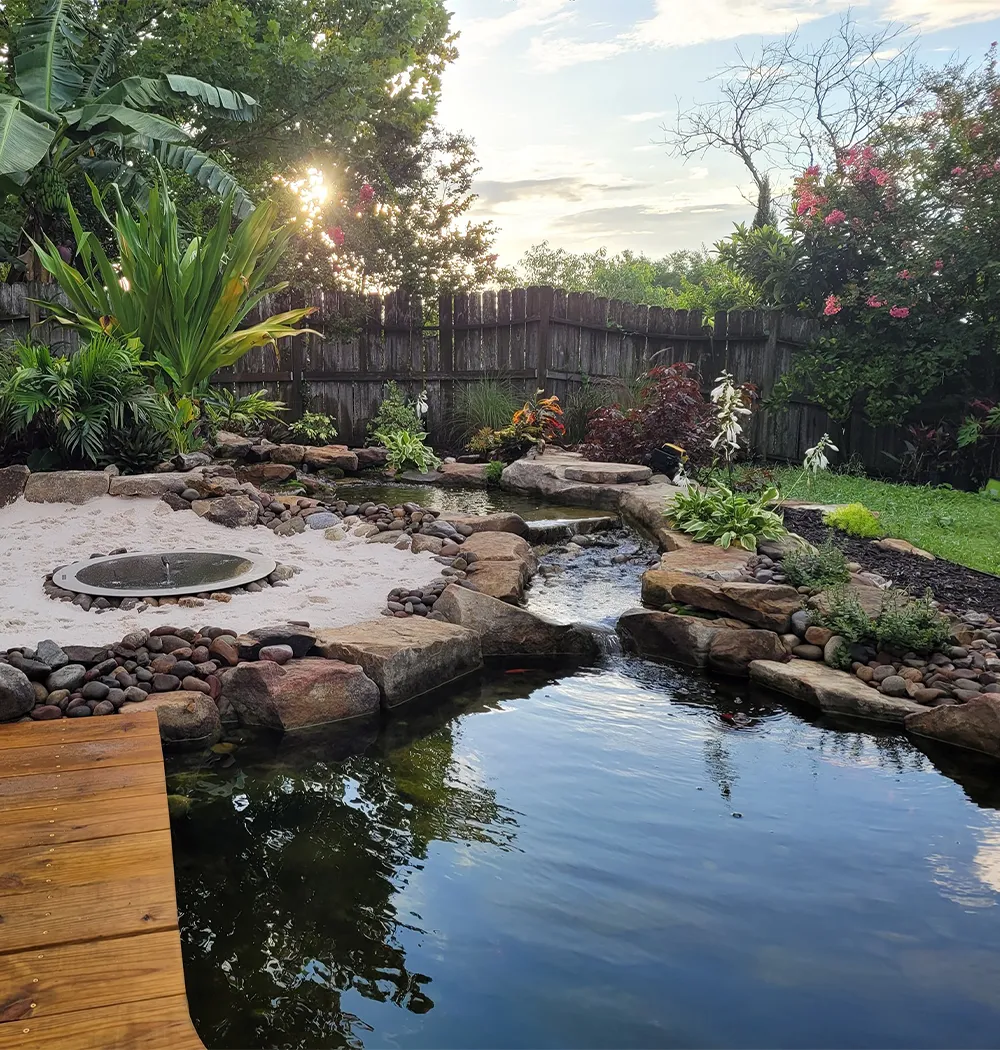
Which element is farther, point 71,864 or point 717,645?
point 717,645

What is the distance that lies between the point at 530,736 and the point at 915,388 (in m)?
8.68

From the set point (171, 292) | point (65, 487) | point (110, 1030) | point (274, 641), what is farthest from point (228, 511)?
point (110, 1030)

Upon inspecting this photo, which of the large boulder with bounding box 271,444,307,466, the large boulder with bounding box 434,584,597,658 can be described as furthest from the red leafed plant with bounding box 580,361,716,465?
the large boulder with bounding box 434,584,597,658

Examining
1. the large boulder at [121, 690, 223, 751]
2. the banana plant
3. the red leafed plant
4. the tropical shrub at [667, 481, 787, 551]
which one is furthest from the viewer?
the banana plant

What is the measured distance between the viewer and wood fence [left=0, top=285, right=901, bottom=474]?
11.0 meters

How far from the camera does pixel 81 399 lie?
6.18 metres

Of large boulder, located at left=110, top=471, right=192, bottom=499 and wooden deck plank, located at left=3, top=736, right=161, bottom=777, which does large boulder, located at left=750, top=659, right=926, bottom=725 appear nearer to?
wooden deck plank, located at left=3, top=736, right=161, bottom=777

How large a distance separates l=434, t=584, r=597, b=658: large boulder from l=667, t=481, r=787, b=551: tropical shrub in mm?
1749

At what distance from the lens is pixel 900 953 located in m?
2.03

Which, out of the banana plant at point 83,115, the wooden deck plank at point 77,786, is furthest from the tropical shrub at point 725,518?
the banana plant at point 83,115

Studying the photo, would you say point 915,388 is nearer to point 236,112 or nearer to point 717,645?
point 717,645

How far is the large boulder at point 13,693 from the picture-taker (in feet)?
9.23

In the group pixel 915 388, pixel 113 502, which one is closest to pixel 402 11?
pixel 915 388

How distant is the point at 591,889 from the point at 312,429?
905cm
